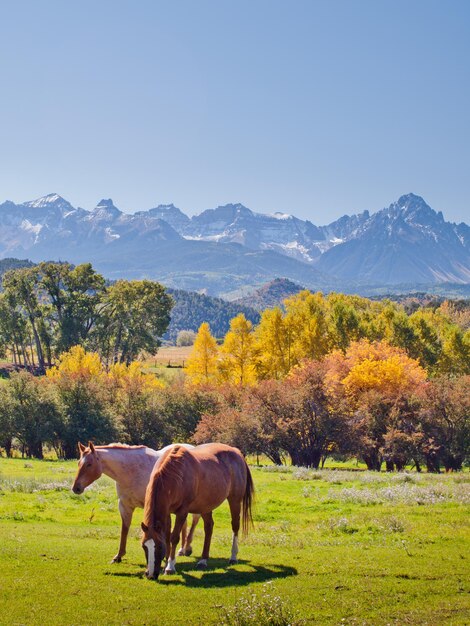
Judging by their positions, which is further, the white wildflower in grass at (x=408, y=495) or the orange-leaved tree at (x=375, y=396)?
the orange-leaved tree at (x=375, y=396)

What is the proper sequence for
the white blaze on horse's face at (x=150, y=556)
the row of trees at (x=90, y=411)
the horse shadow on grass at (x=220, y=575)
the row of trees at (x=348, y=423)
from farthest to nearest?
the row of trees at (x=90, y=411)
the row of trees at (x=348, y=423)
the horse shadow on grass at (x=220, y=575)
the white blaze on horse's face at (x=150, y=556)

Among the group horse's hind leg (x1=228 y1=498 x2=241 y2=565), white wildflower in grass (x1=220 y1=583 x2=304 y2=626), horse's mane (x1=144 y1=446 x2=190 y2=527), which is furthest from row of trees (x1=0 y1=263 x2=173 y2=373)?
white wildflower in grass (x1=220 y1=583 x2=304 y2=626)

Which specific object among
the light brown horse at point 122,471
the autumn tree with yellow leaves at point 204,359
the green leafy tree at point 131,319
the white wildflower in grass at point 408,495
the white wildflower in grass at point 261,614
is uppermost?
the green leafy tree at point 131,319

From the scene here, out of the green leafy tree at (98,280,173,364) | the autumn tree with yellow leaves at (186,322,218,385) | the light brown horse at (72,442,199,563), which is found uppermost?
the green leafy tree at (98,280,173,364)

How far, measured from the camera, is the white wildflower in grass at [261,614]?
1041cm

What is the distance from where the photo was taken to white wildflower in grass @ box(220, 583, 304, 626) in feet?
34.2

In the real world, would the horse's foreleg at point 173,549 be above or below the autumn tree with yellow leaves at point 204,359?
below

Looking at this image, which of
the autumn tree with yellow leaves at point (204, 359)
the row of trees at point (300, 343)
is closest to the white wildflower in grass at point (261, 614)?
the row of trees at point (300, 343)

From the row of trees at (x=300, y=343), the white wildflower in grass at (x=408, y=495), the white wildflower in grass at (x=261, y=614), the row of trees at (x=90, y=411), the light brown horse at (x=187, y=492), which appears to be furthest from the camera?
the row of trees at (x=300, y=343)

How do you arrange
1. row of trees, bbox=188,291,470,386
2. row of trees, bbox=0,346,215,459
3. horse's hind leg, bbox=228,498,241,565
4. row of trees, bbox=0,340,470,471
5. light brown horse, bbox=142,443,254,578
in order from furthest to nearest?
row of trees, bbox=188,291,470,386
row of trees, bbox=0,346,215,459
row of trees, bbox=0,340,470,471
horse's hind leg, bbox=228,498,241,565
light brown horse, bbox=142,443,254,578

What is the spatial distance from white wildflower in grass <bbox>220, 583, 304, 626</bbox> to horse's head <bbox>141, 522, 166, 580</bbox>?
2.20 m

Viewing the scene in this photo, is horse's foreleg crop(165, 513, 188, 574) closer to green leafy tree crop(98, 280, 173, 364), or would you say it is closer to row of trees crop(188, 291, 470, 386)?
row of trees crop(188, 291, 470, 386)

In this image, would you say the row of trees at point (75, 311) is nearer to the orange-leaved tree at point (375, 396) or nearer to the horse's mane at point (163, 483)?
the orange-leaved tree at point (375, 396)

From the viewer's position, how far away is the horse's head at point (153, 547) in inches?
509
